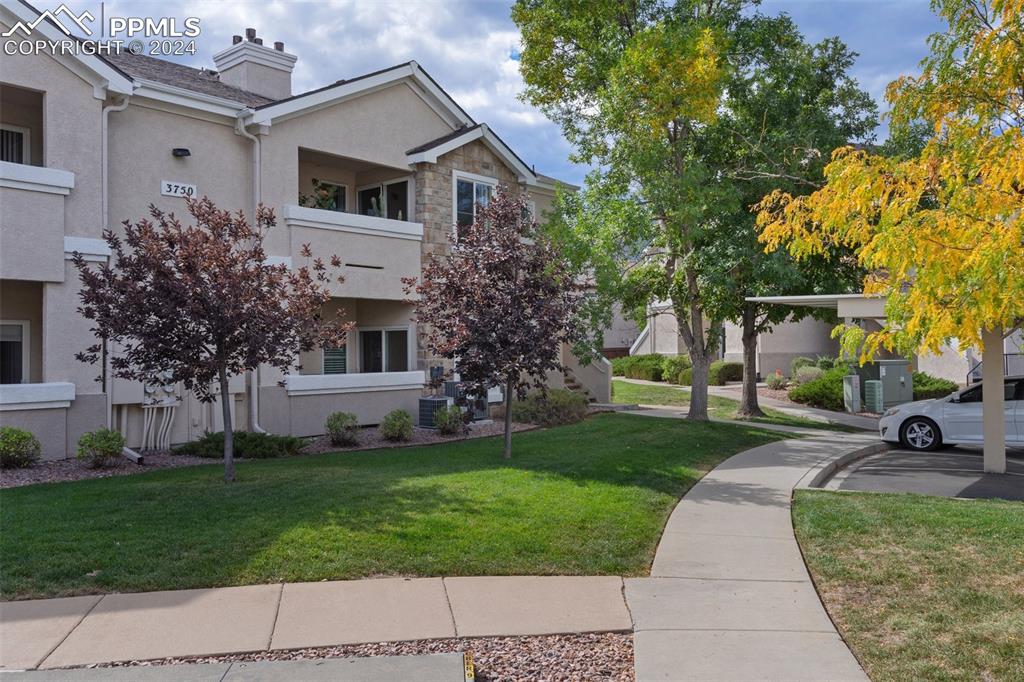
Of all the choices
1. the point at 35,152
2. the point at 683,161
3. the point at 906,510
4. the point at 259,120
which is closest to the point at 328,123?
the point at 259,120

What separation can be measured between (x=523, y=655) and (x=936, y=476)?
9.53 metres

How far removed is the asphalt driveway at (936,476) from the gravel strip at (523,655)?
284 inches

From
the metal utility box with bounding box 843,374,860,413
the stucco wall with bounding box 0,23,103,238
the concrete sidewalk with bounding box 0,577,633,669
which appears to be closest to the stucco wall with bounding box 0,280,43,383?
the stucco wall with bounding box 0,23,103,238

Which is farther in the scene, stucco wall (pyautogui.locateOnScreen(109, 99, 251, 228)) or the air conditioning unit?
the air conditioning unit

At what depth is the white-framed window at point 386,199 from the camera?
61.2ft

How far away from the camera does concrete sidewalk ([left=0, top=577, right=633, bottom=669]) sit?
523cm

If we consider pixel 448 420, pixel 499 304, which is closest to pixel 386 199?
pixel 448 420

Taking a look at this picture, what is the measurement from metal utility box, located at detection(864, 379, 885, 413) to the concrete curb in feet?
23.4

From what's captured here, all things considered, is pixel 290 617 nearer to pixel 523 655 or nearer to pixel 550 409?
pixel 523 655

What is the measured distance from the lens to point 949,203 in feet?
23.4

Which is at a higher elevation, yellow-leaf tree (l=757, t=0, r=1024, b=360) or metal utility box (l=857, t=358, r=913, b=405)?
yellow-leaf tree (l=757, t=0, r=1024, b=360)

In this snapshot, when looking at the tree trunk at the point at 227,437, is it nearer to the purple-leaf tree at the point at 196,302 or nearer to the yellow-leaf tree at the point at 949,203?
the purple-leaf tree at the point at 196,302

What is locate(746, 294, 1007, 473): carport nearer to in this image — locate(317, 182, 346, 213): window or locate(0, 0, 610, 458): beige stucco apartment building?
locate(0, 0, 610, 458): beige stucco apartment building

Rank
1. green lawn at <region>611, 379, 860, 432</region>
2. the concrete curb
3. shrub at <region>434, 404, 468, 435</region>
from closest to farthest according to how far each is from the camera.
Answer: the concrete curb, shrub at <region>434, 404, 468, 435</region>, green lawn at <region>611, 379, 860, 432</region>
